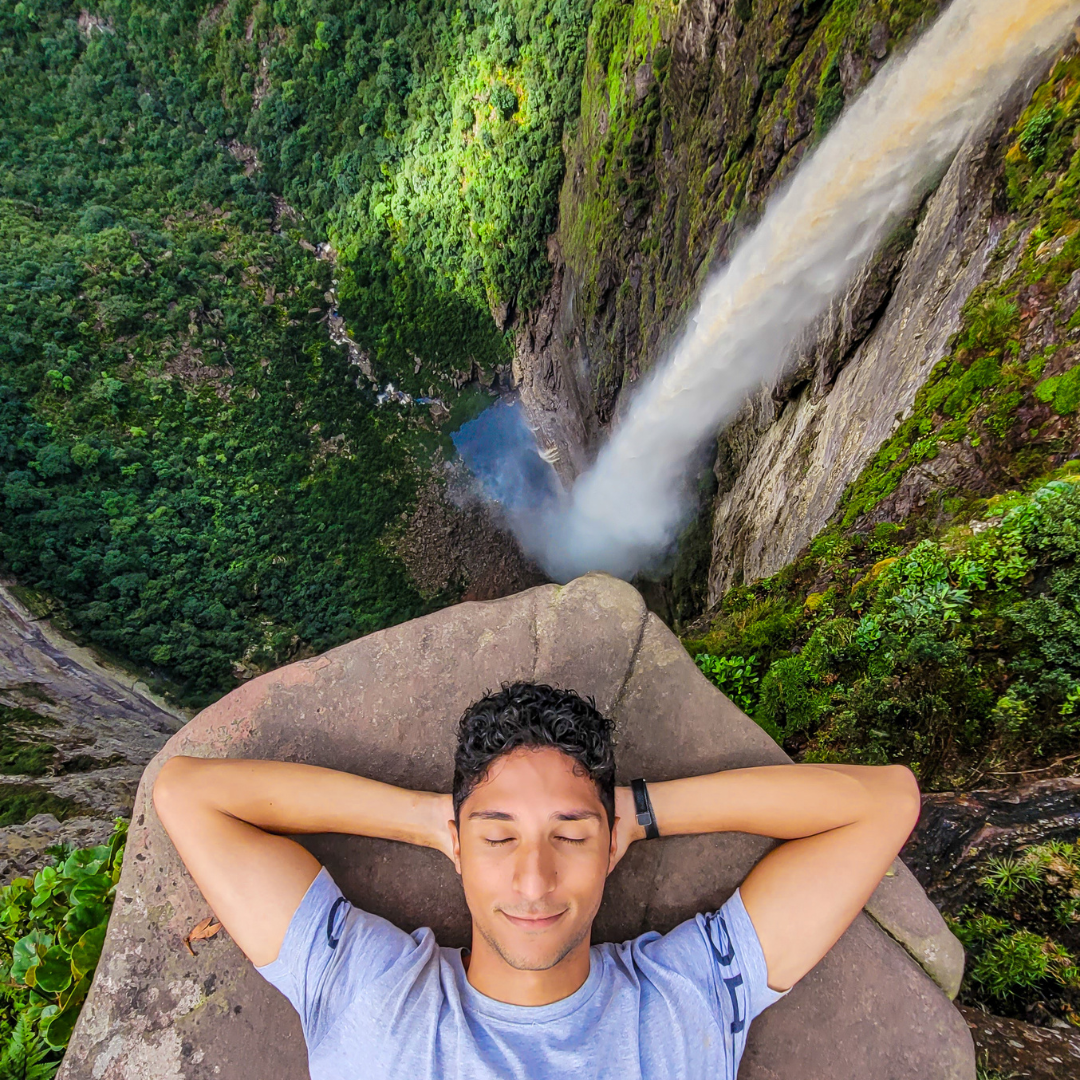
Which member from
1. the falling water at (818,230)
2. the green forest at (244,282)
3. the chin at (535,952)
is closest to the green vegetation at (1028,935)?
the chin at (535,952)

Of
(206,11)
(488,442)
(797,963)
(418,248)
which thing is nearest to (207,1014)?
(797,963)

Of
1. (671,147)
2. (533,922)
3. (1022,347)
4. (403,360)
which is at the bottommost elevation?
(533,922)

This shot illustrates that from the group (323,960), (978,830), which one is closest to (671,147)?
(978,830)

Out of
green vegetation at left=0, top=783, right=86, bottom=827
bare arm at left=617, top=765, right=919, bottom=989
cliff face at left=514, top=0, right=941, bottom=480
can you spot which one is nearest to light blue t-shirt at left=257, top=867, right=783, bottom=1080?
bare arm at left=617, top=765, right=919, bottom=989

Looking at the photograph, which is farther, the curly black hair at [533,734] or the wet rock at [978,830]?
the wet rock at [978,830]

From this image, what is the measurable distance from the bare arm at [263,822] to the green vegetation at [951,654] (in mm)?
2768

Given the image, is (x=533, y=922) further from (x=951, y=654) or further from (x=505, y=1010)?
(x=951, y=654)

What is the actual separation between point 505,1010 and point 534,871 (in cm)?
58

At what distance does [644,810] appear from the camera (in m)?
2.21

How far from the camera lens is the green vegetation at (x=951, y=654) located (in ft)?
10.2

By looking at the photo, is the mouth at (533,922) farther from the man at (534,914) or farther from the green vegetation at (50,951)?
the green vegetation at (50,951)

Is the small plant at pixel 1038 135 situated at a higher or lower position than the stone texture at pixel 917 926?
higher

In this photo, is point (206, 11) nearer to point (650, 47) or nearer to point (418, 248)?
point (418, 248)

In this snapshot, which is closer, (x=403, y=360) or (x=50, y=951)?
(x=50, y=951)
